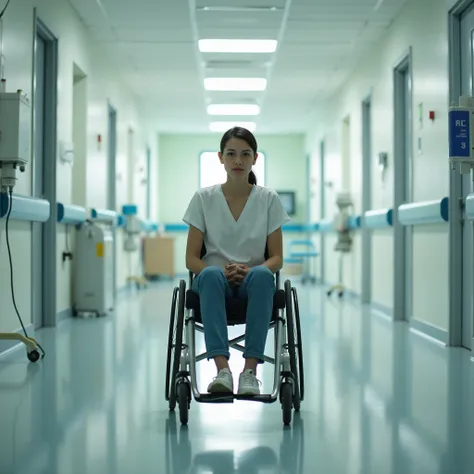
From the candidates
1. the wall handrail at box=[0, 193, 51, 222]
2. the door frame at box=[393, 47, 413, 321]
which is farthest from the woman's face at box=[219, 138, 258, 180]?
the door frame at box=[393, 47, 413, 321]

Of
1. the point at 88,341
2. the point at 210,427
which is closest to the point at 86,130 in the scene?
the point at 88,341

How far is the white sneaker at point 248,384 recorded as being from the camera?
249 centimetres

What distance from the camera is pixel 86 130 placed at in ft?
22.2

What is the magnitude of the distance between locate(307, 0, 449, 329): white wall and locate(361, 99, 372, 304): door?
0.08m

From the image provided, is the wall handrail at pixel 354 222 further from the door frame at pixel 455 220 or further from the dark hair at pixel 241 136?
the dark hair at pixel 241 136

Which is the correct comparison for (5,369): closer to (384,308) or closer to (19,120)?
(19,120)

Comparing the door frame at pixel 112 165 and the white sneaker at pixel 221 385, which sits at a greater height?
the door frame at pixel 112 165

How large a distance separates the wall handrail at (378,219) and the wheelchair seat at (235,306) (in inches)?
156

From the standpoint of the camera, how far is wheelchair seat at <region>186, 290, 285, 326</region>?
2.70 meters

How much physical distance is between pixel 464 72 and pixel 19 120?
2936 millimetres

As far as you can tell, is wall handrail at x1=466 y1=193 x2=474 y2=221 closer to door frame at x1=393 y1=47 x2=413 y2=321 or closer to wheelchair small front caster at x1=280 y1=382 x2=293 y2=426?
door frame at x1=393 y1=47 x2=413 y2=321

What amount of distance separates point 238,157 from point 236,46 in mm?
5004

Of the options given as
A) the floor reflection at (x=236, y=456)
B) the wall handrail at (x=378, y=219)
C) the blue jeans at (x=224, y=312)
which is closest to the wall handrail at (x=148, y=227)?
the wall handrail at (x=378, y=219)

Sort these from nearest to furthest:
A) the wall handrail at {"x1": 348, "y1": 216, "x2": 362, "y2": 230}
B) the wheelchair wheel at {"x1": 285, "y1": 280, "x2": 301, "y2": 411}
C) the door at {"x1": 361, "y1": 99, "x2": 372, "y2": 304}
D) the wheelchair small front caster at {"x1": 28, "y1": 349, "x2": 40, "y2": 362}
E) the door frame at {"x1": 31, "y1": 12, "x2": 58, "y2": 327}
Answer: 1. the wheelchair wheel at {"x1": 285, "y1": 280, "x2": 301, "y2": 411}
2. the wheelchair small front caster at {"x1": 28, "y1": 349, "x2": 40, "y2": 362}
3. the door frame at {"x1": 31, "y1": 12, "x2": 58, "y2": 327}
4. the door at {"x1": 361, "y1": 99, "x2": 372, "y2": 304}
5. the wall handrail at {"x1": 348, "y1": 216, "x2": 362, "y2": 230}
